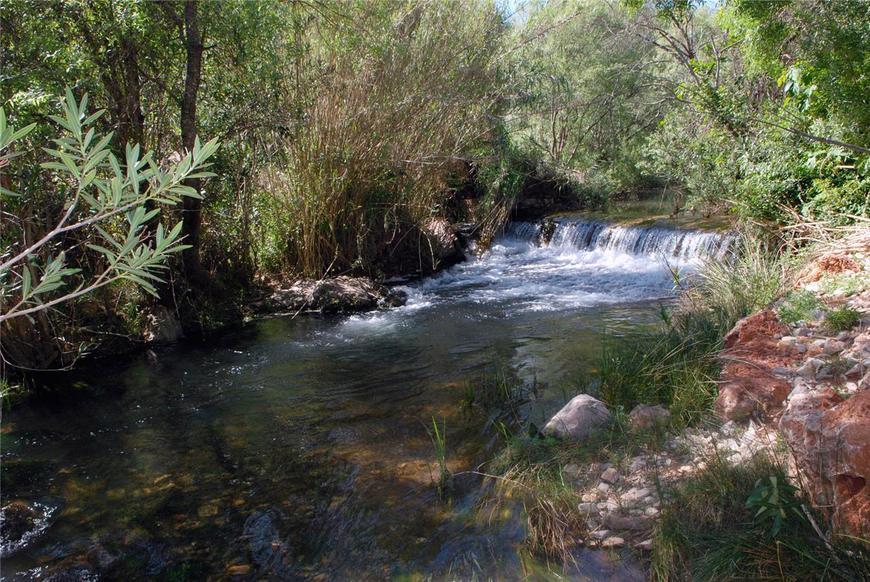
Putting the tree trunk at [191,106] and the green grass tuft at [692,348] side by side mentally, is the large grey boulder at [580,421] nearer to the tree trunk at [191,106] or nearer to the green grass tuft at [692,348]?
the green grass tuft at [692,348]

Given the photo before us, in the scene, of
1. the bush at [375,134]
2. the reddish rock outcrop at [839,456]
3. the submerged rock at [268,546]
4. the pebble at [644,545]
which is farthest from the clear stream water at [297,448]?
the bush at [375,134]

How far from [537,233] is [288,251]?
619 cm

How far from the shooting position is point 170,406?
560 centimetres

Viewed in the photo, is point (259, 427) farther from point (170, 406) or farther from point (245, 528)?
point (245, 528)

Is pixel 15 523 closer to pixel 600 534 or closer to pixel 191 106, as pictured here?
pixel 600 534

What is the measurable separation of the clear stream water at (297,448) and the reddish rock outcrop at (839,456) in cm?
89

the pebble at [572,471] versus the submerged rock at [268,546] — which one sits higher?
the pebble at [572,471]

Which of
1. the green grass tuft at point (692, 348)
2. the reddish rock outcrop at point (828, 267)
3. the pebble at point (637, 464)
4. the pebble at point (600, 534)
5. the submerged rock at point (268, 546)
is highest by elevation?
the reddish rock outcrop at point (828, 267)

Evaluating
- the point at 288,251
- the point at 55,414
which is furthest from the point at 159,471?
the point at 288,251

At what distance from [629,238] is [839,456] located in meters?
9.57

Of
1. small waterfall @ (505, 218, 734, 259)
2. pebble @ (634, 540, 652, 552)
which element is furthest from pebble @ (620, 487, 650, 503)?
small waterfall @ (505, 218, 734, 259)

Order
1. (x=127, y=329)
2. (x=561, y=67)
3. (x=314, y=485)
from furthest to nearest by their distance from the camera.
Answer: (x=561, y=67), (x=127, y=329), (x=314, y=485)

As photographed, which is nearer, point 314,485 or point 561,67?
point 314,485

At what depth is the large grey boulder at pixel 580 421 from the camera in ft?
13.1
